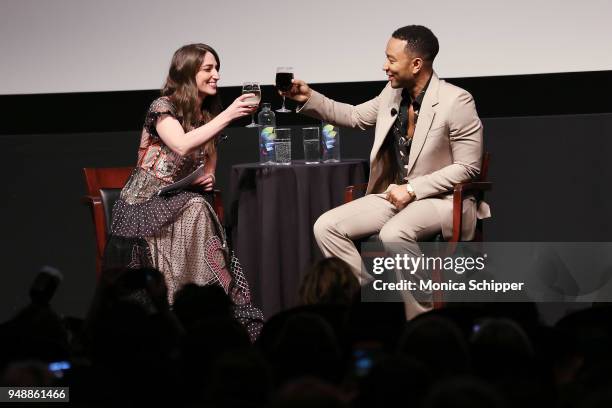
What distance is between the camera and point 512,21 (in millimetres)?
5105

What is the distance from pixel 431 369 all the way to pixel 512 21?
11.8ft

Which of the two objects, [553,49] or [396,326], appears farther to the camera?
[553,49]

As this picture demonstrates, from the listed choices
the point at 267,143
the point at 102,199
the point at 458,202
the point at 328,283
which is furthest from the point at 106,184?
the point at 328,283

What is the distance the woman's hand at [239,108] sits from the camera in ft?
13.6

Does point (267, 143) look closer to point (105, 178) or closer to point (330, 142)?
point (330, 142)

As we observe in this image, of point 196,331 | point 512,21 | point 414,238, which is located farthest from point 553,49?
point 196,331

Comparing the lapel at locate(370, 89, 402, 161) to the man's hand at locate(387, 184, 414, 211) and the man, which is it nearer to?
the man

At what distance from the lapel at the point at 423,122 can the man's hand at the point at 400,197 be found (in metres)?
0.12

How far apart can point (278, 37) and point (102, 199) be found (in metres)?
1.39

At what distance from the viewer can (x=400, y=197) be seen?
4.16m

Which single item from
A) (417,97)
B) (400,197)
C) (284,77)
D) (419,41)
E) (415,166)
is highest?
(419,41)

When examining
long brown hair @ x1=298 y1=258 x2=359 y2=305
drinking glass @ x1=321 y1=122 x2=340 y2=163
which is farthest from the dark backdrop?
long brown hair @ x1=298 y1=258 x2=359 y2=305

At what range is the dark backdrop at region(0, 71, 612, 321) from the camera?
523 cm

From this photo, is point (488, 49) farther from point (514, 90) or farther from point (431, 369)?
point (431, 369)
